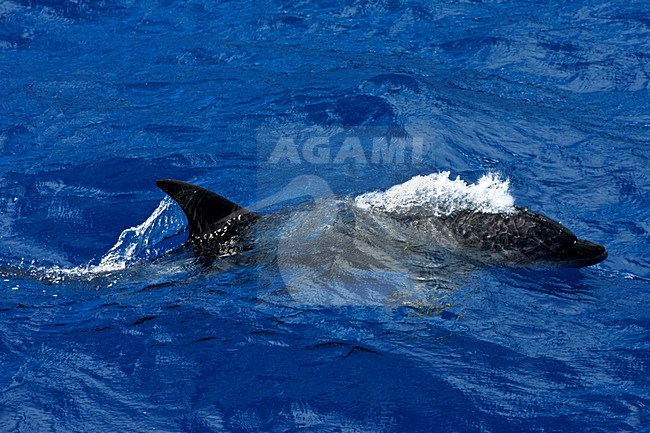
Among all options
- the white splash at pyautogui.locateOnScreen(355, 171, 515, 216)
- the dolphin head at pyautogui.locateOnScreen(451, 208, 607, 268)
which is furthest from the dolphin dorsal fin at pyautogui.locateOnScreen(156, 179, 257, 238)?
the dolphin head at pyautogui.locateOnScreen(451, 208, 607, 268)

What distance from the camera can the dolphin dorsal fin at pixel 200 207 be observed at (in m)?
8.65

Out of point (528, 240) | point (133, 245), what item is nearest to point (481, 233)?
point (528, 240)

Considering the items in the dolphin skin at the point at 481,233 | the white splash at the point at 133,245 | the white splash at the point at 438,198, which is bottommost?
the white splash at the point at 133,245

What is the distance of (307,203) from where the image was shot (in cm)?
967

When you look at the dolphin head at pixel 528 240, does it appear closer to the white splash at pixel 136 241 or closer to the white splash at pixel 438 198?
the white splash at pixel 438 198

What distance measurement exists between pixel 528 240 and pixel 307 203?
2817 millimetres

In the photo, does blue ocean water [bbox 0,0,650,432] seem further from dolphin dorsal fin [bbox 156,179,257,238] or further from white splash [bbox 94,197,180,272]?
dolphin dorsal fin [bbox 156,179,257,238]

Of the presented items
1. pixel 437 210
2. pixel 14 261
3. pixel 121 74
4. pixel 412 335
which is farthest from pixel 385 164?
pixel 121 74

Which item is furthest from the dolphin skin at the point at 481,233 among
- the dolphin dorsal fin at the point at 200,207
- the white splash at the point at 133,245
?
the white splash at the point at 133,245

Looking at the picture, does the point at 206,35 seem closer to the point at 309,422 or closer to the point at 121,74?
the point at 121,74

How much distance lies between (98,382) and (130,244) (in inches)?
110

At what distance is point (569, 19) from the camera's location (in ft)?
52.0

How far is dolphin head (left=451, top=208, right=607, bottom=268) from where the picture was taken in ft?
26.4

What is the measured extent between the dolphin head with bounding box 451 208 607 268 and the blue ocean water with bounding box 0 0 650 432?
20cm
